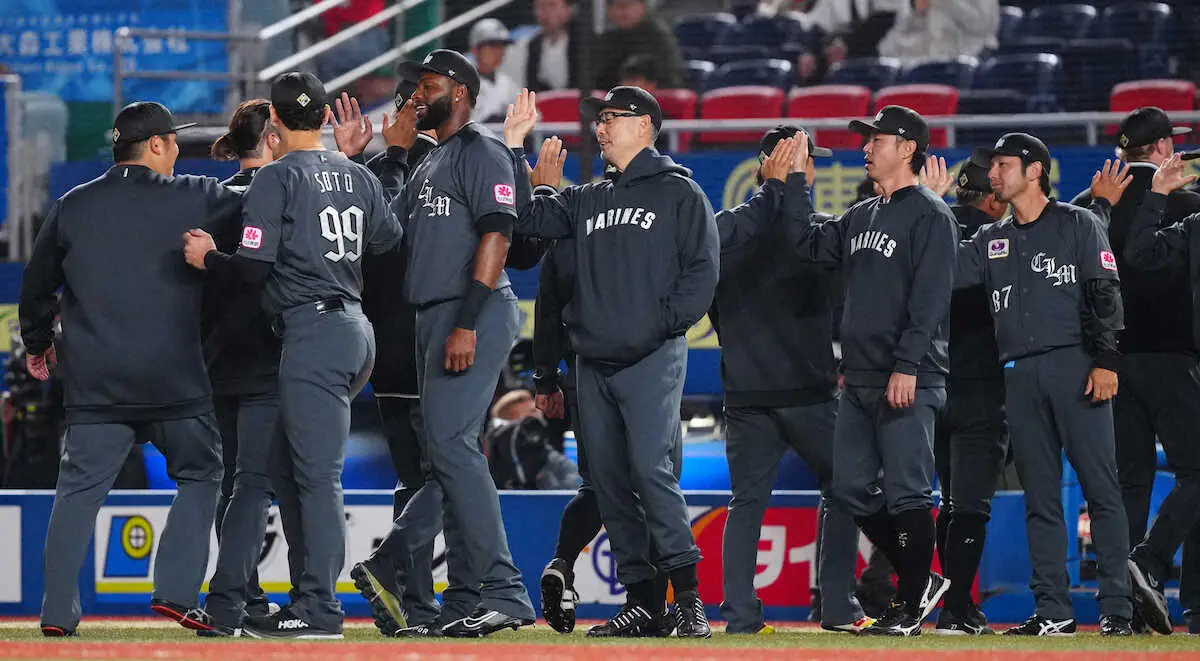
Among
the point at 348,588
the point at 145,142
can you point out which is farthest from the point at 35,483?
the point at 145,142

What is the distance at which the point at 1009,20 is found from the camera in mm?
14023

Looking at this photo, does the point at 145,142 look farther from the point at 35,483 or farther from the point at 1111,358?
the point at 35,483

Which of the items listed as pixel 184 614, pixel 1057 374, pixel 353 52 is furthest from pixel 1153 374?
pixel 353 52

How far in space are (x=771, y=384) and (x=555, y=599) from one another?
1230 millimetres

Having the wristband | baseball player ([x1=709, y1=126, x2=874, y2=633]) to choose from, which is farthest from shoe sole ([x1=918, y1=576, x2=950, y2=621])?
the wristband

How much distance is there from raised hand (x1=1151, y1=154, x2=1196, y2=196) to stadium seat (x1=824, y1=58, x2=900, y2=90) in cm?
652

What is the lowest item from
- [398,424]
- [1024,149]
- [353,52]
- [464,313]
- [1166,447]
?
[1166,447]

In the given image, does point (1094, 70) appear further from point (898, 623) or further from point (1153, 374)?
point (898, 623)

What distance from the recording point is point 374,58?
1375 cm

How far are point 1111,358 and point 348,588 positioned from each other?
396cm

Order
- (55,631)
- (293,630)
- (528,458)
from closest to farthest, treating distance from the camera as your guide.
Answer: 1. (293,630)
2. (55,631)
3. (528,458)

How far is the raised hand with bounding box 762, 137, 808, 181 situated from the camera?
277 inches

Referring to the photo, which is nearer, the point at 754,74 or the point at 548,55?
the point at 548,55

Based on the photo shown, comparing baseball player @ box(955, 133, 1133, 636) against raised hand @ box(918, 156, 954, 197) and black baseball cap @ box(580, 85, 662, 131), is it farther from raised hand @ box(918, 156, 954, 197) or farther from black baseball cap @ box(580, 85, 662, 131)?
black baseball cap @ box(580, 85, 662, 131)
